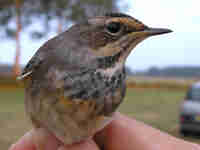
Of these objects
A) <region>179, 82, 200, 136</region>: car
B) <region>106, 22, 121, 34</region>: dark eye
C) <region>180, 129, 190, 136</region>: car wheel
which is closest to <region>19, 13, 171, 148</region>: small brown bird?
<region>106, 22, 121, 34</region>: dark eye

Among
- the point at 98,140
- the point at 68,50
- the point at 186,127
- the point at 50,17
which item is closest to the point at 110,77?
the point at 68,50

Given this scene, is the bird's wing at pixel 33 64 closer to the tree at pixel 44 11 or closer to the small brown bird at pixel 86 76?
the small brown bird at pixel 86 76

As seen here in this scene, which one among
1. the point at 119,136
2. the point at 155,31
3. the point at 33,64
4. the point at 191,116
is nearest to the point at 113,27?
the point at 155,31

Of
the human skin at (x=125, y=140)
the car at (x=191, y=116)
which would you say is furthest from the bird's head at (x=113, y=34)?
the car at (x=191, y=116)

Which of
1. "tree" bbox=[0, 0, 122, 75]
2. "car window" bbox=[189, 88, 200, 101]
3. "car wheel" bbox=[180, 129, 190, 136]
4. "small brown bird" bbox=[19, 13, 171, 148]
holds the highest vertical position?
"tree" bbox=[0, 0, 122, 75]

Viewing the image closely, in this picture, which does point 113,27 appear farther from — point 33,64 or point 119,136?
point 119,136

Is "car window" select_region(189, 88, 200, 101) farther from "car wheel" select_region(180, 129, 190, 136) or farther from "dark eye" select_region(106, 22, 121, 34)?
"dark eye" select_region(106, 22, 121, 34)

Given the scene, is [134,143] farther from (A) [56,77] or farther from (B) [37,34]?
(B) [37,34]
